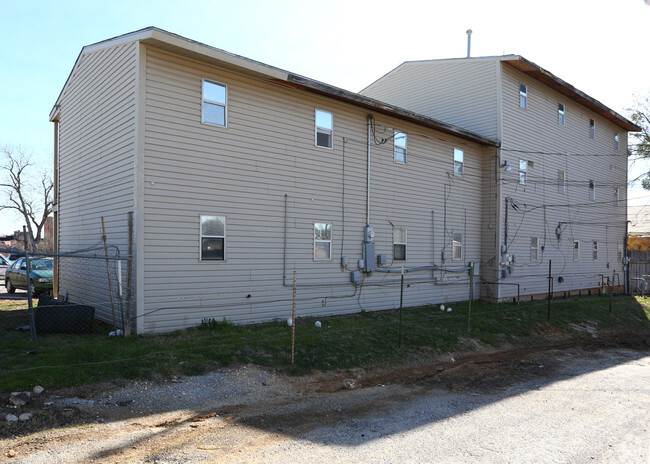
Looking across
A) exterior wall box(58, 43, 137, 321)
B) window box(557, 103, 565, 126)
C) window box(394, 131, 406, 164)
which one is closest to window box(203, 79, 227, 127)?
exterior wall box(58, 43, 137, 321)

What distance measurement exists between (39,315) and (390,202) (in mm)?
9900

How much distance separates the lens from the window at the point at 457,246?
17.2 meters

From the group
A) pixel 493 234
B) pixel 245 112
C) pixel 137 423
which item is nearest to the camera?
pixel 137 423

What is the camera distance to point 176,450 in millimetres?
4988

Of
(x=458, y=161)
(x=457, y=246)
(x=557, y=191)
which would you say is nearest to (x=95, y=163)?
(x=458, y=161)

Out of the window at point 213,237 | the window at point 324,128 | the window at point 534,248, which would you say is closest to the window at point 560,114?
the window at point 534,248

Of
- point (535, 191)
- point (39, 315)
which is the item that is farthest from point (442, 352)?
point (535, 191)

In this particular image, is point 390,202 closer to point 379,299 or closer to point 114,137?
point 379,299

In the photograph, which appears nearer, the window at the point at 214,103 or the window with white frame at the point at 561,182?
the window at the point at 214,103

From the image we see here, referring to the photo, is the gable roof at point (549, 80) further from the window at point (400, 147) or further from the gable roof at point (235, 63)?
the window at point (400, 147)

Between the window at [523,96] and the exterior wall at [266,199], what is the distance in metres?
5.23

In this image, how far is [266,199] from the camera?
11.7m

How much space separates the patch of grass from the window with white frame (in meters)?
8.33

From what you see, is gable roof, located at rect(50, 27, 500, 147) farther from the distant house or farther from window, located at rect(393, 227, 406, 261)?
window, located at rect(393, 227, 406, 261)
